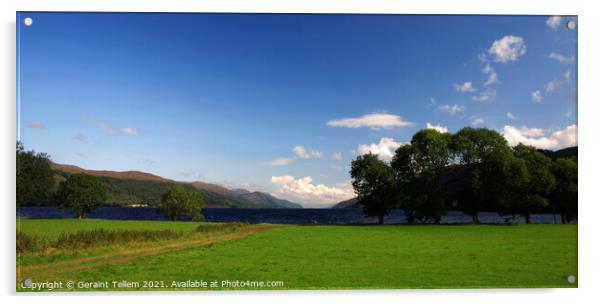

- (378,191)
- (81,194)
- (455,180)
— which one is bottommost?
(378,191)

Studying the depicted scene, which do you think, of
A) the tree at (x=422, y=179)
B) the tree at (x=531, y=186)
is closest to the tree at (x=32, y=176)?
the tree at (x=531, y=186)

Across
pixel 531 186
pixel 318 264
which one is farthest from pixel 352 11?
pixel 531 186

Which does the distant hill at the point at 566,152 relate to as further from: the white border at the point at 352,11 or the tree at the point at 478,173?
the tree at the point at 478,173

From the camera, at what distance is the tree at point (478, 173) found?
1688 centimetres

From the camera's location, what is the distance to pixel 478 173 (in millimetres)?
18969

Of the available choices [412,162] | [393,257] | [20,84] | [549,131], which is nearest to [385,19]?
[549,131]

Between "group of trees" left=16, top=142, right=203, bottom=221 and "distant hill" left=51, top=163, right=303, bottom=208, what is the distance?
188mm

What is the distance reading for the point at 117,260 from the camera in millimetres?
9047

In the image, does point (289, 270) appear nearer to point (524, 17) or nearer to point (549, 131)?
point (549, 131)

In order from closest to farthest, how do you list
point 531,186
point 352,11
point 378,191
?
1. point 352,11
2. point 531,186
3. point 378,191

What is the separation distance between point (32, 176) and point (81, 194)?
1622 millimetres

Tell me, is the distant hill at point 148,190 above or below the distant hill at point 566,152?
below

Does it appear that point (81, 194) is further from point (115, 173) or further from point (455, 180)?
point (455, 180)

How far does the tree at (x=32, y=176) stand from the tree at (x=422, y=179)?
15381 mm
